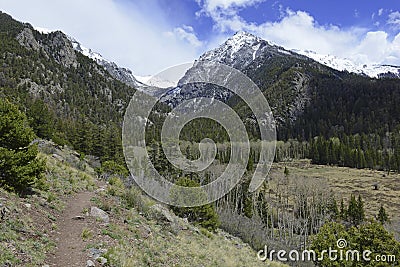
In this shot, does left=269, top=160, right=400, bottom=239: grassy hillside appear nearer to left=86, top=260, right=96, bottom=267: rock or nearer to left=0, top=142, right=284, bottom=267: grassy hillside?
left=0, top=142, right=284, bottom=267: grassy hillside

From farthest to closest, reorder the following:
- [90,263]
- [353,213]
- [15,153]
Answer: [353,213], [15,153], [90,263]

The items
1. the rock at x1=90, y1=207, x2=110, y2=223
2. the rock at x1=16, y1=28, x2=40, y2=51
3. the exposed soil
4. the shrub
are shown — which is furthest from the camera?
the rock at x1=16, y1=28, x2=40, y2=51

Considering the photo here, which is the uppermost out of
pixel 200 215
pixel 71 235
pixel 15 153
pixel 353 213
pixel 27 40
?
pixel 27 40

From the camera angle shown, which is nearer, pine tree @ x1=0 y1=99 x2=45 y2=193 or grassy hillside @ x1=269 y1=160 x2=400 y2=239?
pine tree @ x1=0 y1=99 x2=45 y2=193

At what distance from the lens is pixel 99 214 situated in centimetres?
1388

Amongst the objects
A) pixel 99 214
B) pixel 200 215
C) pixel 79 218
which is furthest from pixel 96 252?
pixel 200 215

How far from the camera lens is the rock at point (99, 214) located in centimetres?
1359

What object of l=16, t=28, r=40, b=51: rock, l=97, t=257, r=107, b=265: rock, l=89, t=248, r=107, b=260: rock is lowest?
l=97, t=257, r=107, b=265: rock

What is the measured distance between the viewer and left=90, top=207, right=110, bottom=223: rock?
1359 cm

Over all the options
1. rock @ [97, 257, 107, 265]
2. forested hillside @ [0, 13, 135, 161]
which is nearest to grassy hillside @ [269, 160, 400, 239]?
forested hillside @ [0, 13, 135, 161]

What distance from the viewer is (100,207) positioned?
49.3 ft

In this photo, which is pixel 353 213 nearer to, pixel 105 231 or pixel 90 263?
pixel 105 231

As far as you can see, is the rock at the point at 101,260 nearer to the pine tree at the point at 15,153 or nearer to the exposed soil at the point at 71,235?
the exposed soil at the point at 71,235

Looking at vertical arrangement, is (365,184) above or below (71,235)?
below
